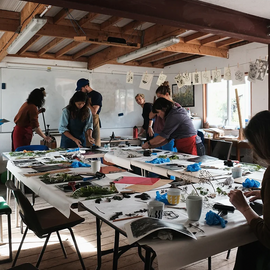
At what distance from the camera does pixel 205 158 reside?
3451mm

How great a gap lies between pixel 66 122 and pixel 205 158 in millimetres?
1998

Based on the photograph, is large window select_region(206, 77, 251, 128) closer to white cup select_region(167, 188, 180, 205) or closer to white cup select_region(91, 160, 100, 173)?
white cup select_region(91, 160, 100, 173)

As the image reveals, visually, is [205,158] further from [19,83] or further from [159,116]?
[19,83]

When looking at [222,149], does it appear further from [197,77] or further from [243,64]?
[243,64]

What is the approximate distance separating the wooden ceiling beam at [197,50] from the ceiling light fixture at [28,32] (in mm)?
2584

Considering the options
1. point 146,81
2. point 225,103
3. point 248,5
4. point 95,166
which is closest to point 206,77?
point 225,103

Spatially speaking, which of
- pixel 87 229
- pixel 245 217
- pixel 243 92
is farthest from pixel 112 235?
pixel 243 92

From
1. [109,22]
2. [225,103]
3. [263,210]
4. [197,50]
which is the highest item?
[109,22]

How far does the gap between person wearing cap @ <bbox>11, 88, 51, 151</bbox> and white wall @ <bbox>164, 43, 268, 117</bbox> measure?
13.5ft

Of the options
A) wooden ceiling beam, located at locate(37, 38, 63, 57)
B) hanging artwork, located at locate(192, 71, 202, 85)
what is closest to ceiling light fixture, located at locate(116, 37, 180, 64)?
wooden ceiling beam, located at locate(37, 38, 63, 57)

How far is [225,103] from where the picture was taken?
7164 mm

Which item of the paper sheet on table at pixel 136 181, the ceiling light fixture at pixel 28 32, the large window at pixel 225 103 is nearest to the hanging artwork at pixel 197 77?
the large window at pixel 225 103

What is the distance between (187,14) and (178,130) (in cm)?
150

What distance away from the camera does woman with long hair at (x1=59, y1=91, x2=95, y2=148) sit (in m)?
4.27
